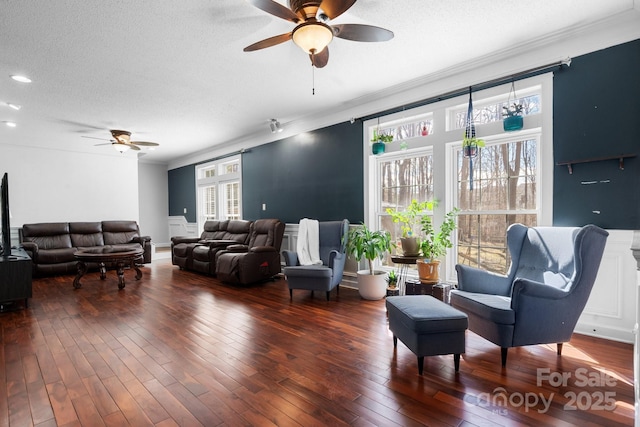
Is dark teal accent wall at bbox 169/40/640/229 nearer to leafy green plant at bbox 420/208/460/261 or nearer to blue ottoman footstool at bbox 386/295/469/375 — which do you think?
leafy green plant at bbox 420/208/460/261

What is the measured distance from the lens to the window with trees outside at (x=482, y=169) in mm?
3170

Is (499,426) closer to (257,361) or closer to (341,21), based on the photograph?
(257,361)

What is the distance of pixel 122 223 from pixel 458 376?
7.44 metres

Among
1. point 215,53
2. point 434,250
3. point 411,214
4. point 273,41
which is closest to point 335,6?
point 273,41

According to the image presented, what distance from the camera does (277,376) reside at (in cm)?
213

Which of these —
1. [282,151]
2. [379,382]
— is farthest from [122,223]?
[379,382]

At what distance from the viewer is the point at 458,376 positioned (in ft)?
6.93

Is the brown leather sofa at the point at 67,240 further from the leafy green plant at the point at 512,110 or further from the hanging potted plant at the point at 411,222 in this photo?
the leafy green plant at the point at 512,110

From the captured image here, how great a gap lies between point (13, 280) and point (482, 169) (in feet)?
18.5

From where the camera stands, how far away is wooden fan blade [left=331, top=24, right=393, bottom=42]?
2.18 m

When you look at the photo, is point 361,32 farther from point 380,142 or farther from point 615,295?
point 615,295

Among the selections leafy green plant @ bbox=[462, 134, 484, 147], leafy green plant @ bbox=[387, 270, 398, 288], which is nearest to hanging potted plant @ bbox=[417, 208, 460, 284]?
leafy green plant @ bbox=[387, 270, 398, 288]

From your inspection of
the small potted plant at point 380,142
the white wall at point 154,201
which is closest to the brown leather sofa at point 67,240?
the white wall at point 154,201

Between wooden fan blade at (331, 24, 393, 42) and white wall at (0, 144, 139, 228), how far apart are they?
727 centimetres
